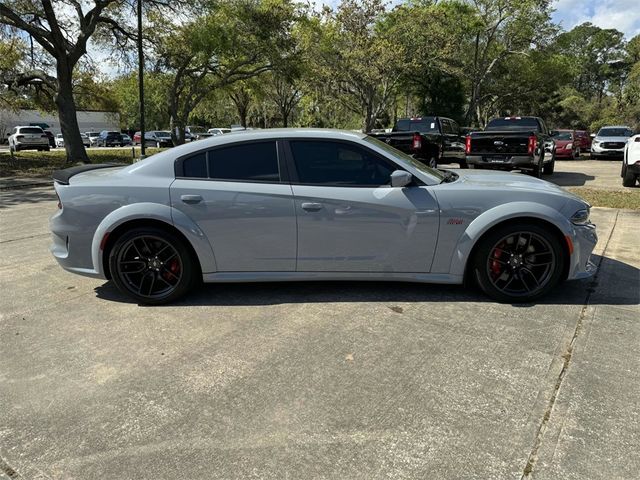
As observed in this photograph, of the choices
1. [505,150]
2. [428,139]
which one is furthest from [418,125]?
[505,150]

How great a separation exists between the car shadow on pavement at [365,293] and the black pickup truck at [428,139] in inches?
373

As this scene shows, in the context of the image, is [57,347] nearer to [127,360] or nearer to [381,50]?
[127,360]

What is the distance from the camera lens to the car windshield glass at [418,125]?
51.6 ft

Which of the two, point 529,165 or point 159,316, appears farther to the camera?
point 529,165

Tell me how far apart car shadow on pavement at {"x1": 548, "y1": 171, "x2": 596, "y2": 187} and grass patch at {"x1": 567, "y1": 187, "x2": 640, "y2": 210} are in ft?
5.97

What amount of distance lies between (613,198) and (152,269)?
956 centimetres

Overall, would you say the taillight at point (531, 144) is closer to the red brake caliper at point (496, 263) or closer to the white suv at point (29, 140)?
the red brake caliper at point (496, 263)

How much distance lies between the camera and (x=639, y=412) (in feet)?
9.02

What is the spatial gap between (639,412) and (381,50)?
1026 inches

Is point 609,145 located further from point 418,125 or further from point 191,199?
Result: point 191,199

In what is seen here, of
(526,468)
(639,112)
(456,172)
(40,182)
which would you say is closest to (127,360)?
(526,468)

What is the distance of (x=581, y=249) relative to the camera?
4254 millimetres

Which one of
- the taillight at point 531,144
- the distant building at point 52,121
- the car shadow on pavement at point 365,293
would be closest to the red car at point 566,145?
the taillight at point 531,144

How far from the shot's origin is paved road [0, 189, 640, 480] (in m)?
2.43
